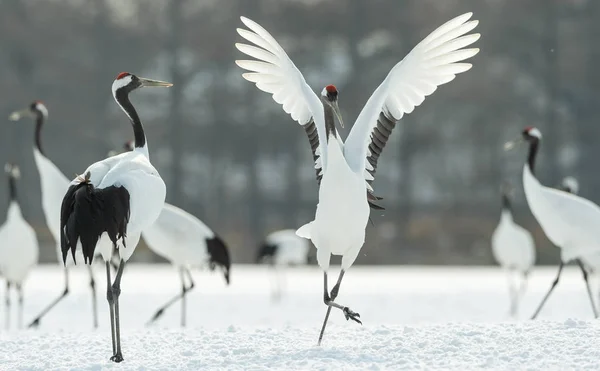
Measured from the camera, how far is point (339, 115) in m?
6.07

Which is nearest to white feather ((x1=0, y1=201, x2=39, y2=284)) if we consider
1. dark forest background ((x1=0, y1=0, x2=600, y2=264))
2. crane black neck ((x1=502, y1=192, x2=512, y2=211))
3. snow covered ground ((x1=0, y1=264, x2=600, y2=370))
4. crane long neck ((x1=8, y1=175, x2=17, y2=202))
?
snow covered ground ((x1=0, y1=264, x2=600, y2=370))

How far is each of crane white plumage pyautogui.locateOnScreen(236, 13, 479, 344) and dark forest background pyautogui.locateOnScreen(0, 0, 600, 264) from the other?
18.2 metres

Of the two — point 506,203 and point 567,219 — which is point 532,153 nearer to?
point 567,219

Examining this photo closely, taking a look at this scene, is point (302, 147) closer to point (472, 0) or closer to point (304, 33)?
point (304, 33)

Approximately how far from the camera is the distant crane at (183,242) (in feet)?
31.7

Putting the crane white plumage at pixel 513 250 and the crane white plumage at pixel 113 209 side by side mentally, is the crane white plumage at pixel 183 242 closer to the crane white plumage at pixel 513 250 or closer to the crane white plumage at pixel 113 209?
the crane white plumage at pixel 113 209

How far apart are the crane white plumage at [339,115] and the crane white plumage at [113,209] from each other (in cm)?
97

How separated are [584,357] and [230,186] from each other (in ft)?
80.2

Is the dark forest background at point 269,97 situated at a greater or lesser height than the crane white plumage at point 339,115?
greater

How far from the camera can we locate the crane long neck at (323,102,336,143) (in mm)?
6113

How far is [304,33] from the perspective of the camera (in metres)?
26.4

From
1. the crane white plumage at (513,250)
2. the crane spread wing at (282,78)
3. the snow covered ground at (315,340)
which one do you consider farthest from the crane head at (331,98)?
the crane white plumage at (513,250)

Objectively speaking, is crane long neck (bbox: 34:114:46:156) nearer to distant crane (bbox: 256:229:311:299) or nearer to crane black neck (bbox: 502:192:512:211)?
distant crane (bbox: 256:229:311:299)

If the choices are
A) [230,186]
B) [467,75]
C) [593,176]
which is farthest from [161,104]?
[593,176]
